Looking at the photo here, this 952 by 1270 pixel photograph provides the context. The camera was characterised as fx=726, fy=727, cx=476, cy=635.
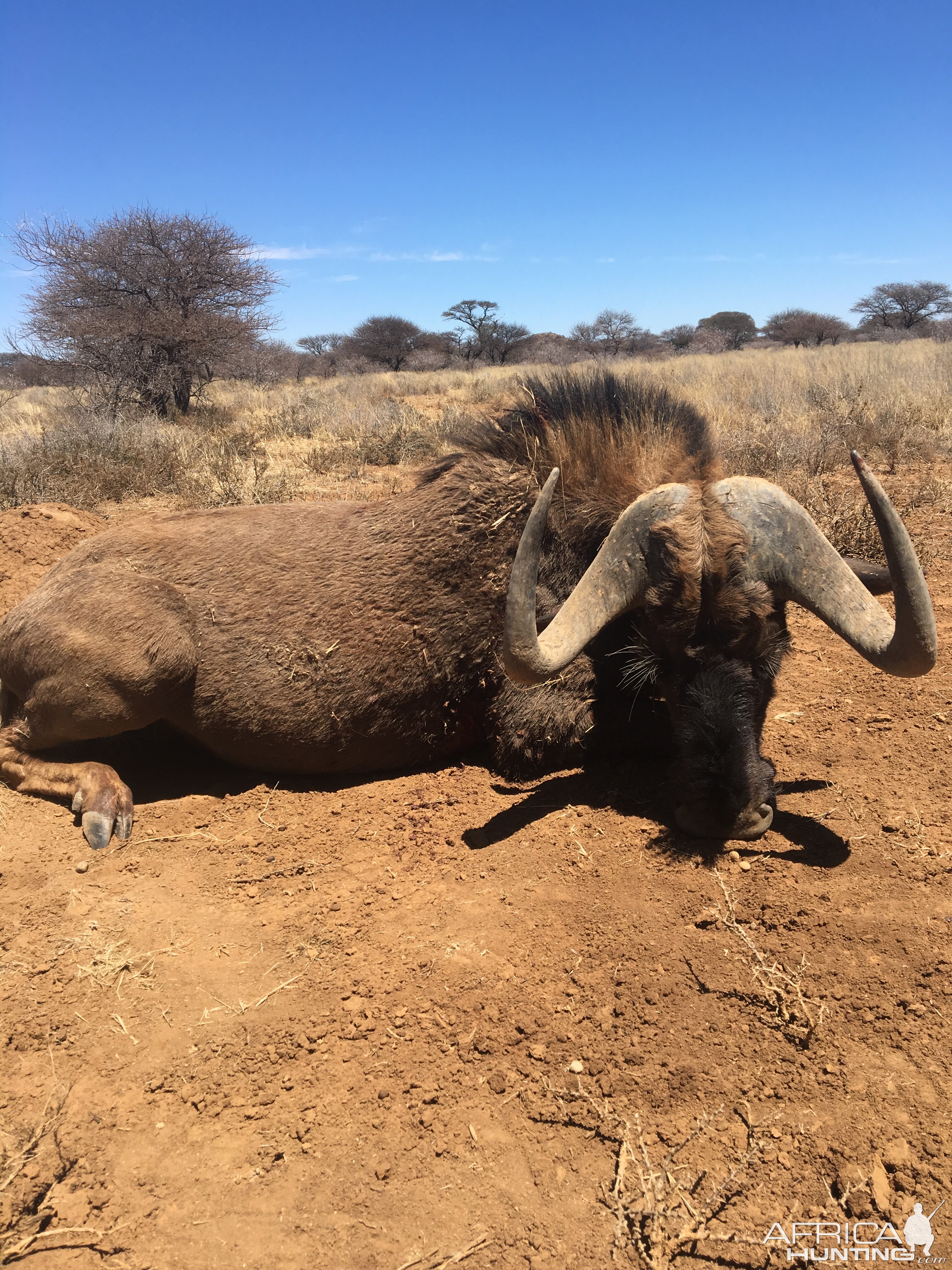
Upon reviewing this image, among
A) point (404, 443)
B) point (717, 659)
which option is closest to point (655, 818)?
point (717, 659)

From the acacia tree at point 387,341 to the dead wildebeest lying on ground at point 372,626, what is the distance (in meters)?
42.5

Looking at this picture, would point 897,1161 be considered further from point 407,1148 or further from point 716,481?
point 716,481

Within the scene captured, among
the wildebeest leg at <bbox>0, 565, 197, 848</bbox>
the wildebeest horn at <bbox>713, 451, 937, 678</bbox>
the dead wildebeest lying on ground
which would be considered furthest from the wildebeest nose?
the wildebeest leg at <bbox>0, 565, 197, 848</bbox>

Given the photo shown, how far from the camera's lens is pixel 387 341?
144 ft

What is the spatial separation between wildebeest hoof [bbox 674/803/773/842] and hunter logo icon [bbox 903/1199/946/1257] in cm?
136

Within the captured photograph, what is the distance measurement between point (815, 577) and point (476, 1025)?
6.83 ft

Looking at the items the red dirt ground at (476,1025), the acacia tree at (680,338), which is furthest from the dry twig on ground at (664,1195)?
the acacia tree at (680,338)

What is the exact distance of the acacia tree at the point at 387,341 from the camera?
43906 mm

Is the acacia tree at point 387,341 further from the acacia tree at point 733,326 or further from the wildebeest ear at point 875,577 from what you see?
the wildebeest ear at point 875,577

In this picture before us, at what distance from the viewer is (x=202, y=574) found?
3959 millimetres

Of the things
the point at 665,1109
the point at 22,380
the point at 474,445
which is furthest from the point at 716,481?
the point at 22,380

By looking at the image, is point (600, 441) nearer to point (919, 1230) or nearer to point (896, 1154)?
point (896, 1154)

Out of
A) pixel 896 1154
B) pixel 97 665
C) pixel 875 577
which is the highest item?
pixel 875 577

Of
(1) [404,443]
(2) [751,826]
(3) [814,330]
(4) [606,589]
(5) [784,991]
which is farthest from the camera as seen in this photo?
(3) [814,330]
